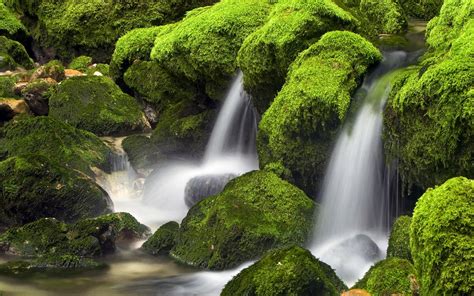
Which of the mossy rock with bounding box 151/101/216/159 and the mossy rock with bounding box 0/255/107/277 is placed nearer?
the mossy rock with bounding box 0/255/107/277

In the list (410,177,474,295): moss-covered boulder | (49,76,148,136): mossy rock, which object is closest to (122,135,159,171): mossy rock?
(49,76,148,136): mossy rock

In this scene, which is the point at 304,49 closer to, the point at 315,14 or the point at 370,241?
the point at 315,14

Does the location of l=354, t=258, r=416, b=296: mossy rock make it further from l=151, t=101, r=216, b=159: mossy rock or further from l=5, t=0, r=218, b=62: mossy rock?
l=5, t=0, r=218, b=62: mossy rock

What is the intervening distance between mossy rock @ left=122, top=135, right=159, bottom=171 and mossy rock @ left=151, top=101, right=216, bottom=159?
146 millimetres

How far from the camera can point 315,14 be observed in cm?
1255

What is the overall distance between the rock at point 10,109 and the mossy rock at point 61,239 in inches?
257

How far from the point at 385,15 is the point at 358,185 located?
516 cm

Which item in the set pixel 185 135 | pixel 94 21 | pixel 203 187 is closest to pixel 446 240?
pixel 203 187

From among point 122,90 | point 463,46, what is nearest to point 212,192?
point 463,46

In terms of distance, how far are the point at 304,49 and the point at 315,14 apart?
64cm

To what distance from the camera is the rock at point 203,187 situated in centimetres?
1294

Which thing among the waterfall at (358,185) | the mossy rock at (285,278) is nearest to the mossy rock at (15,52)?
the waterfall at (358,185)

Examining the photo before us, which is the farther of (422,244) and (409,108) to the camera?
(409,108)

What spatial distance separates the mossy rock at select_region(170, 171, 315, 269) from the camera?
9805 mm
